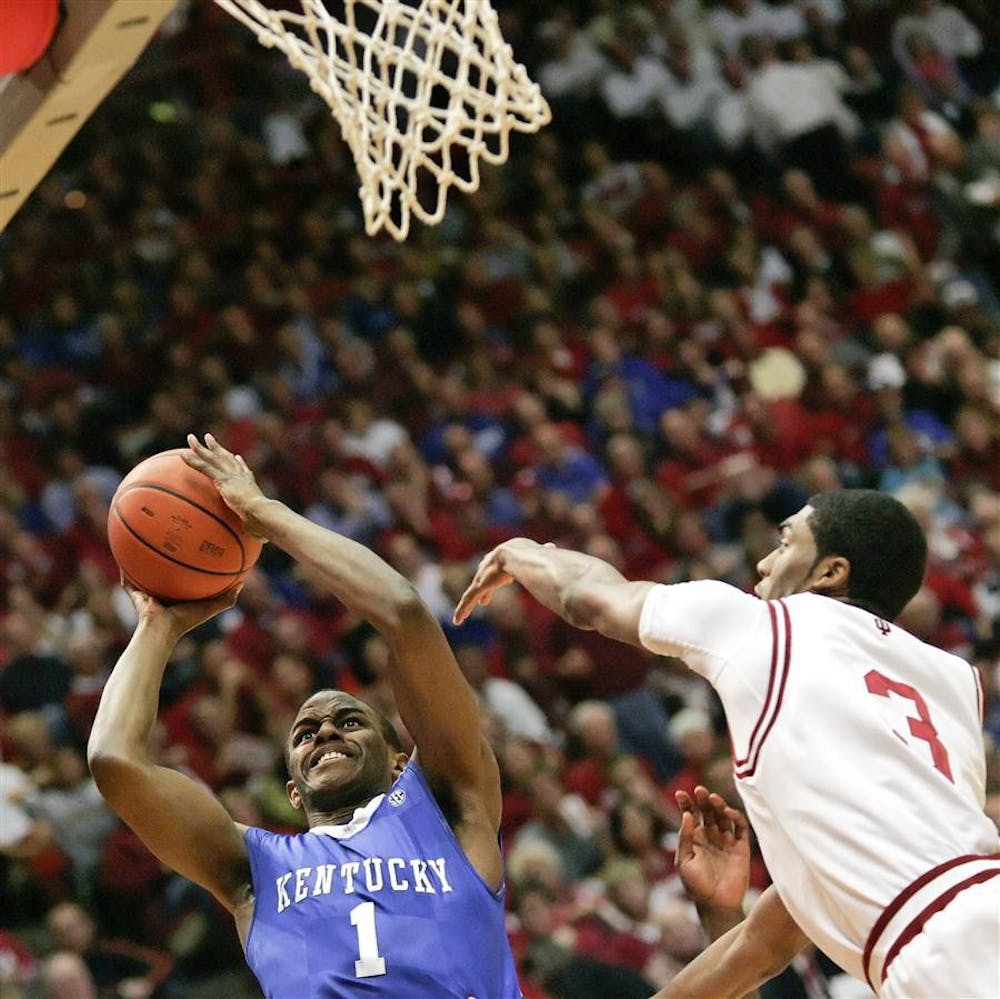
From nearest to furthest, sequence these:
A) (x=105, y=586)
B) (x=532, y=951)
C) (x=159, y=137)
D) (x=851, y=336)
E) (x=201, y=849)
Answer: (x=201, y=849) < (x=532, y=951) < (x=105, y=586) < (x=851, y=336) < (x=159, y=137)

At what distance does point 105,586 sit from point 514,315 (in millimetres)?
3224

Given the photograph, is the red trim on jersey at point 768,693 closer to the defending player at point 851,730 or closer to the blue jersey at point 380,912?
the defending player at point 851,730

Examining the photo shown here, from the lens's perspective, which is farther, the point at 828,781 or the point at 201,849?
the point at 201,849

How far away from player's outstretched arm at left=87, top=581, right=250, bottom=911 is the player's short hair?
1337mm

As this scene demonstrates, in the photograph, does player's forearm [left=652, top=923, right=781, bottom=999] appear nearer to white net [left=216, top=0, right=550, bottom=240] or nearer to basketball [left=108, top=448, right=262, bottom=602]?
basketball [left=108, top=448, right=262, bottom=602]

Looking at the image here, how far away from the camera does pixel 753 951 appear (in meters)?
4.02

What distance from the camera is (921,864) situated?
128 inches

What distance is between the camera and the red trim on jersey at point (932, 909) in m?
3.22

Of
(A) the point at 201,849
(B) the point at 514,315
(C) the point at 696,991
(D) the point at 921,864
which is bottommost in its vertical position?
(B) the point at 514,315

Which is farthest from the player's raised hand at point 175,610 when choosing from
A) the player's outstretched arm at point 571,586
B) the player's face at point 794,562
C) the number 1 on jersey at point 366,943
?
the player's face at point 794,562

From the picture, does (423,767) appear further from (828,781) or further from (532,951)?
(532,951)

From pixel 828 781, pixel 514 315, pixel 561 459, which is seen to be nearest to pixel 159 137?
pixel 514 315

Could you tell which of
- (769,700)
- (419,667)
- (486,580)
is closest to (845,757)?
(769,700)

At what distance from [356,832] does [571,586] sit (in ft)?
2.49
